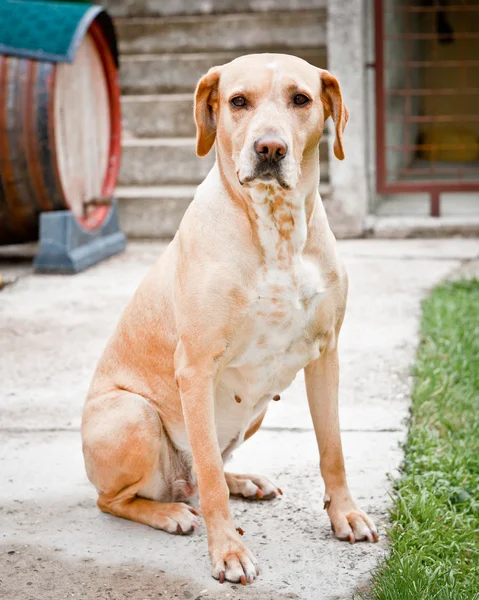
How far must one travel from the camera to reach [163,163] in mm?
7430

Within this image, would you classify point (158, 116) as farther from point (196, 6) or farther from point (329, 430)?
point (329, 430)

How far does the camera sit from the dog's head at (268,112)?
2.37 metres

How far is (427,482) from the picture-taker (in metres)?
2.96

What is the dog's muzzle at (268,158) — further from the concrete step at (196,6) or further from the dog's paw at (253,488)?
the concrete step at (196,6)

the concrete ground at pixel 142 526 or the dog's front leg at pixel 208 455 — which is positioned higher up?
the dog's front leg at pixel 208 455

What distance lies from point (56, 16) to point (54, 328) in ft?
6.82

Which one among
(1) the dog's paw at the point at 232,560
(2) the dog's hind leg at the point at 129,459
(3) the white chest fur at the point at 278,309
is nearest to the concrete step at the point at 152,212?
(2) the dog's hind leg at the point at 129,459

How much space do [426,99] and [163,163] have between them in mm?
6201

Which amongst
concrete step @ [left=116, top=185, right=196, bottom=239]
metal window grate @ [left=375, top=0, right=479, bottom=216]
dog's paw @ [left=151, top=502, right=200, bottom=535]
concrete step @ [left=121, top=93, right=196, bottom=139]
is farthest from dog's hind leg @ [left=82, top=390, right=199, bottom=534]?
concrete step @ [left=121, top=93, right=196, bottom=139]

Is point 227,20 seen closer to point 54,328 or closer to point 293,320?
point 54,328

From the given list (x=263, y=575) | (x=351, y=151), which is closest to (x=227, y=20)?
(x=351, y=151)

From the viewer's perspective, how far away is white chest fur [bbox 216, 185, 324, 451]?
2.49 metres

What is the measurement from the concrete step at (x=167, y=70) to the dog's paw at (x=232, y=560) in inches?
230

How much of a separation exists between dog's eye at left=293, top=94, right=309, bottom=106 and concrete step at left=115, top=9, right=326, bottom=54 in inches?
211
